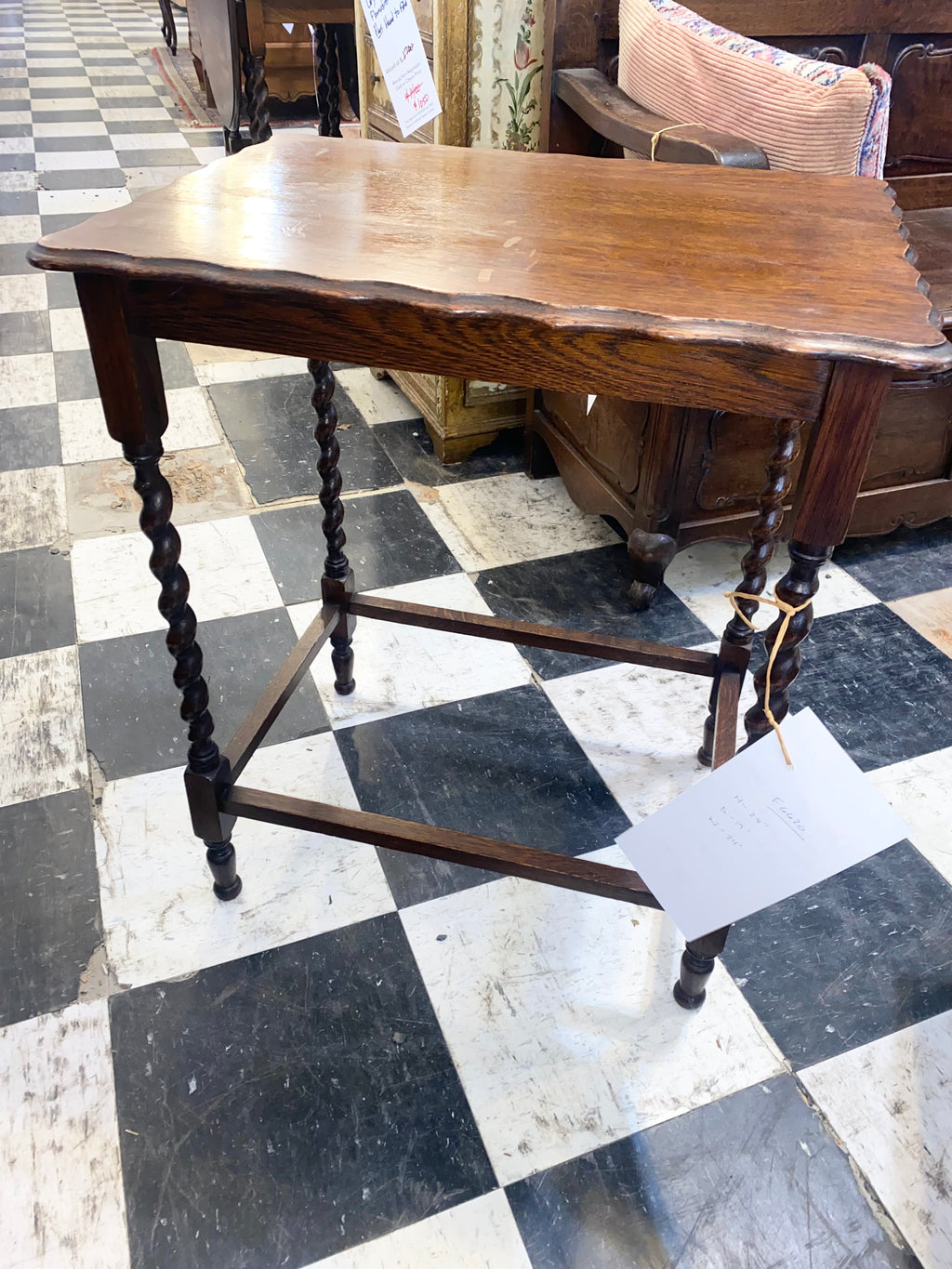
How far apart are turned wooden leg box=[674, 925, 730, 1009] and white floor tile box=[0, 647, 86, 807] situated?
0.82 m

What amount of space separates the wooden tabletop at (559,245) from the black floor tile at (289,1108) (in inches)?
28.9

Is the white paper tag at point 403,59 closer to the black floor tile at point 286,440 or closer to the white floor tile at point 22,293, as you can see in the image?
the black floor tile at point 286,440

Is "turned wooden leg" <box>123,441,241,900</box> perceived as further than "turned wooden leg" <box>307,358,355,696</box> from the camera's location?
No

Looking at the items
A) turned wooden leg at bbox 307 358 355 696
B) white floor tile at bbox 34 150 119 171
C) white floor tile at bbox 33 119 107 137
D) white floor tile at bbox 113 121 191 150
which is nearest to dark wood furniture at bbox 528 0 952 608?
turned wooden leg at bbox 307 358 355 696

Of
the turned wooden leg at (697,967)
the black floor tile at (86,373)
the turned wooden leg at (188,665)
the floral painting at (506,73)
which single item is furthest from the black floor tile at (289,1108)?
the black floor tile at (86,373)

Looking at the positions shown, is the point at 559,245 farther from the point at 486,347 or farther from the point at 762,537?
the point at 762,537

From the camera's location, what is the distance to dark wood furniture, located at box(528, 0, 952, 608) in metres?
1.48

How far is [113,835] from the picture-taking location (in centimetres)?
117

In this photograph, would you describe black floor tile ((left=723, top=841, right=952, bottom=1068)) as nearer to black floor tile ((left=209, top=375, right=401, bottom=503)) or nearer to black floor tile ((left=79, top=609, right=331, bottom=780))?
black floor tile ((left=79, top=609, right=331, bottom=780))

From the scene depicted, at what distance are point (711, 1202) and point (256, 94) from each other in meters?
1.28

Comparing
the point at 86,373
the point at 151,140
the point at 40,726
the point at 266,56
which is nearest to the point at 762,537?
the point at 40,726

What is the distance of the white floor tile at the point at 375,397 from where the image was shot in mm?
2211

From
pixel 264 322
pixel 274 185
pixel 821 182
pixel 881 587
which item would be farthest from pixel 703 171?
pixel 881 587

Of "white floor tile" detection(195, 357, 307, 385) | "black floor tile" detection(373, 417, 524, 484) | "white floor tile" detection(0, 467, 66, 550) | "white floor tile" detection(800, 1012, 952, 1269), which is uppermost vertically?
"white floor tile" detection(800, 1012, 952, 1269)
